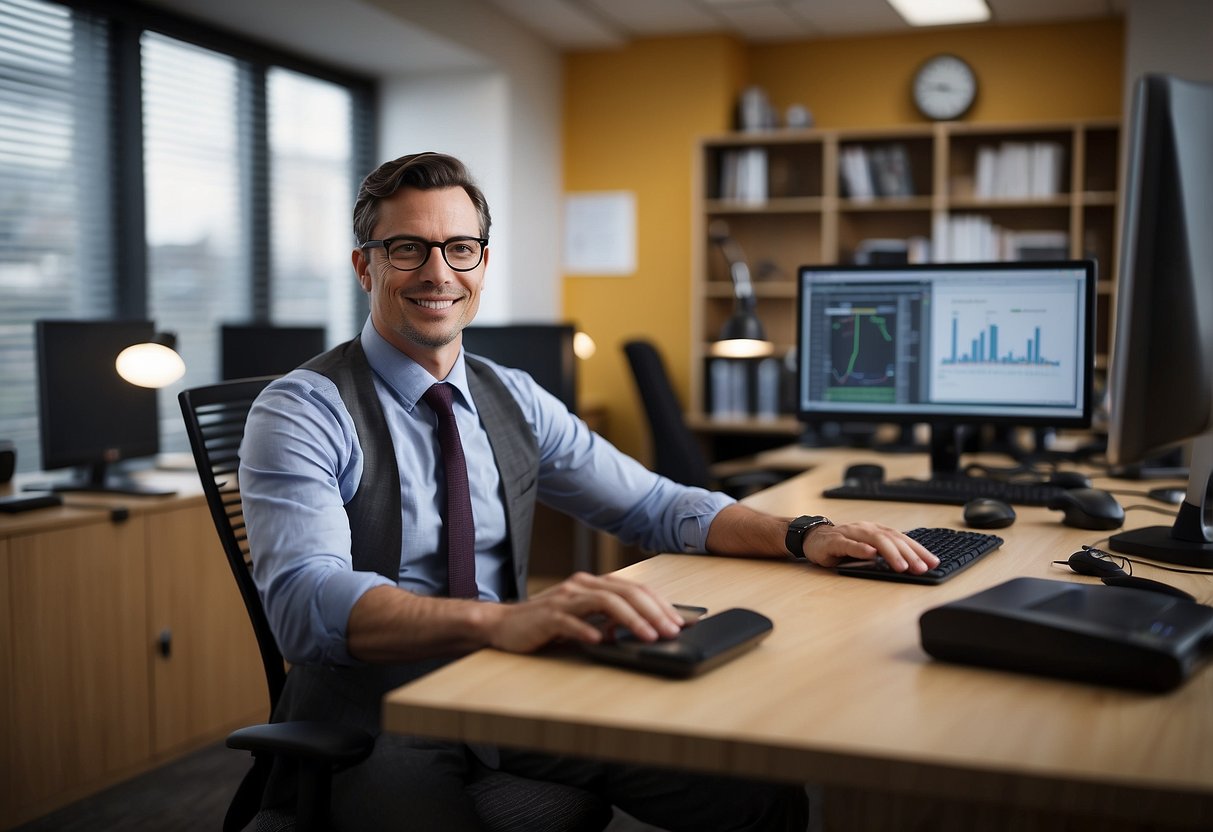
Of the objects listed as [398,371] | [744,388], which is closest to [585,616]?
[398,371]

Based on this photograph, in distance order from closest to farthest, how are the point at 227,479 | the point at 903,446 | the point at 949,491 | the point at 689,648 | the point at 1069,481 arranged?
the point at 689,648
the point at 227,479
the point at 949,491
the point at 1069,481
the point at 903,446

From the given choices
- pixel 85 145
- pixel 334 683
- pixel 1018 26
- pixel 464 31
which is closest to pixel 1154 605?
pixel 334 683

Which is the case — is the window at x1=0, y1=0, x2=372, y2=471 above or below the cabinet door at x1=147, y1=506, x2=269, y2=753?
above

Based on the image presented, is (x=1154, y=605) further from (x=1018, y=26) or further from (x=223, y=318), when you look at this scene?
(x=1018, y=26)

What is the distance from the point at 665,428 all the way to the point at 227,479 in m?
Answer: 1.93

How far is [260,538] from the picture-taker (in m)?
1.40

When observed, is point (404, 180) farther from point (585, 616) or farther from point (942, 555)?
point (942, 555)

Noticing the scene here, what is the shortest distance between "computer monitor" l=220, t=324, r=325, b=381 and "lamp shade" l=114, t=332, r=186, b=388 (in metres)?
0.74

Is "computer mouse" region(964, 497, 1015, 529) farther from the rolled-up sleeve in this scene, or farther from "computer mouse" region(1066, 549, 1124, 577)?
the rolled-up sleeve

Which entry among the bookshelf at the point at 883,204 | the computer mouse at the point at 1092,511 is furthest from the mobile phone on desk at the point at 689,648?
the bookshelf at the point at 883,204

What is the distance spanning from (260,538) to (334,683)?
0.22m

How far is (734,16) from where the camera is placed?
5484 millimetres

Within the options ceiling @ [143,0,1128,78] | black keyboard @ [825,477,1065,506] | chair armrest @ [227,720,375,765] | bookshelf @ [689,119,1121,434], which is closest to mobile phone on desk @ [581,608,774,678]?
chair armrest @ [227,720,375,765]

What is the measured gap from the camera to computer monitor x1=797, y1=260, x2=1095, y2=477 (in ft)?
8.00
